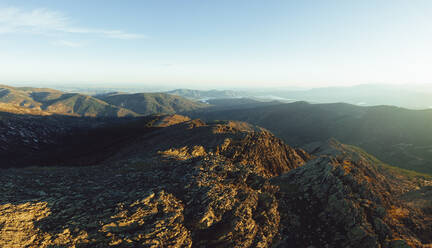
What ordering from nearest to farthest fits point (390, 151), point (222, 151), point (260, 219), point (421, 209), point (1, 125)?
point (260, 219)
point (421, 209)
point (222, 151)
point (1, 125)
point (390, 151)

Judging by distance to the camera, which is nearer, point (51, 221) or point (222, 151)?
point (51, 221)

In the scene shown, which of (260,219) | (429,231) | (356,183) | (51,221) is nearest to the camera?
(51,221)

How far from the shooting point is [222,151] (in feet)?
132

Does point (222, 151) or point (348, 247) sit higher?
point (222, 151)

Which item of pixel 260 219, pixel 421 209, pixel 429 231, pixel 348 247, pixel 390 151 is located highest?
pixel 260 219

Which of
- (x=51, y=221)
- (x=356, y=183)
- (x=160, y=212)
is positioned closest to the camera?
(x=51, y=221)

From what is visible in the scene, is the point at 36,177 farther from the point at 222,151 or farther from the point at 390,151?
the point at 390,151

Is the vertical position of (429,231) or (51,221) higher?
(51,221)

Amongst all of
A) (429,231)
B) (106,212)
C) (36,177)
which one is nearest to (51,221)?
(106,212)

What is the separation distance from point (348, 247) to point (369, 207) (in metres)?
7.31

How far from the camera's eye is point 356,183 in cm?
2467

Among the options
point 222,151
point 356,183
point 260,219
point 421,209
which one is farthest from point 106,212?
point 421,209

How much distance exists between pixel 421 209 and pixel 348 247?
2797 centimetres

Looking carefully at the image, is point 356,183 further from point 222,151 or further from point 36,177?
point 36,177
